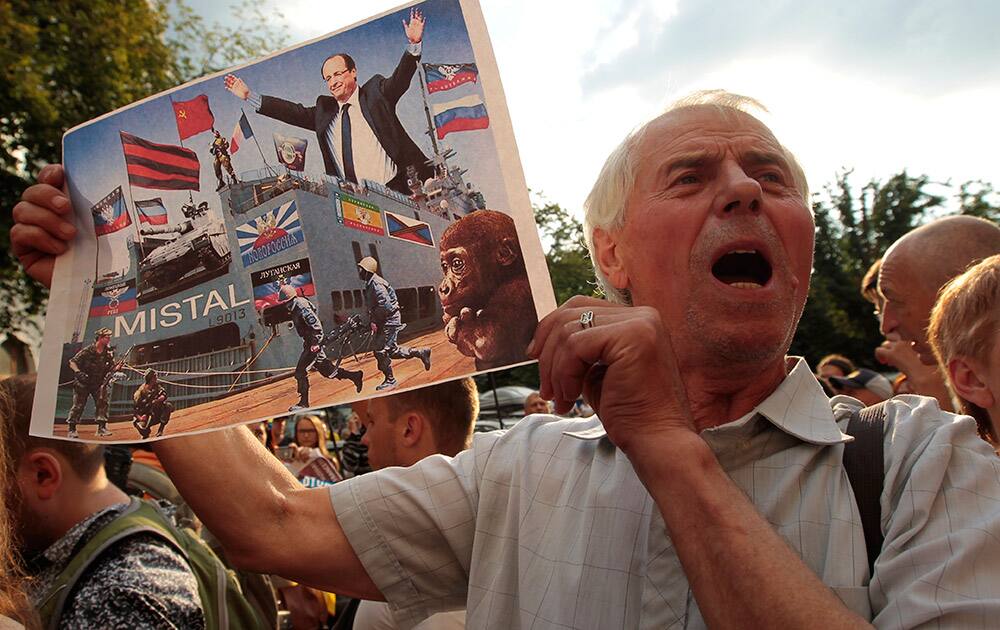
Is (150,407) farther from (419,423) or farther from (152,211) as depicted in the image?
(419,423)

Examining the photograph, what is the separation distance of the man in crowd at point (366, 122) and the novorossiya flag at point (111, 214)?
1.55 feet

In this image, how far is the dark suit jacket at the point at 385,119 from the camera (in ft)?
5.08

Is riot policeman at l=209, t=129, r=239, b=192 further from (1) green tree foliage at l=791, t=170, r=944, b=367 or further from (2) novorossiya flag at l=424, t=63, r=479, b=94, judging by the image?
(1) green tree foliage at l=791, t=170, r=944, b=367

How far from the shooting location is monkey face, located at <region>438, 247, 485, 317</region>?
1506mm

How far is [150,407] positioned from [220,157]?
544 mm

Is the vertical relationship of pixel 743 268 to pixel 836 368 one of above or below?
above

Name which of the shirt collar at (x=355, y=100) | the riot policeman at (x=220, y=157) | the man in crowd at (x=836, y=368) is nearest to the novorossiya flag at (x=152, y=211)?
the riot policeman at (x=220, y=157)

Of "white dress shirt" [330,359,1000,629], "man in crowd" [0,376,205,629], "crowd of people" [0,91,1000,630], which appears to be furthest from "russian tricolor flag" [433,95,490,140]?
"man in crowd" [0,376,205,629]

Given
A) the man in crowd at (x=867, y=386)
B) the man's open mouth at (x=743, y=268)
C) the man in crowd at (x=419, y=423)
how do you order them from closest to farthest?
the man's open mouth at (x=743, y=268) → the man in crowd at (x=419, y=423) → the man in crowd at (x=867, y=386)

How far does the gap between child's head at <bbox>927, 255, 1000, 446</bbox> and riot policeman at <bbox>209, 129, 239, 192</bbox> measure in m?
1.82

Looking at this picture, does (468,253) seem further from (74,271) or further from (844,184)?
(844,184)

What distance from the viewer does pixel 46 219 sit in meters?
1.82

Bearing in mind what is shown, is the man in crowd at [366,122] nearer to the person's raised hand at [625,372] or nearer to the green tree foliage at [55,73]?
the person's raised hand at [625,372]

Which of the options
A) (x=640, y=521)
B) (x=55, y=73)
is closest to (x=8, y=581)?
(x=640, y=521)
